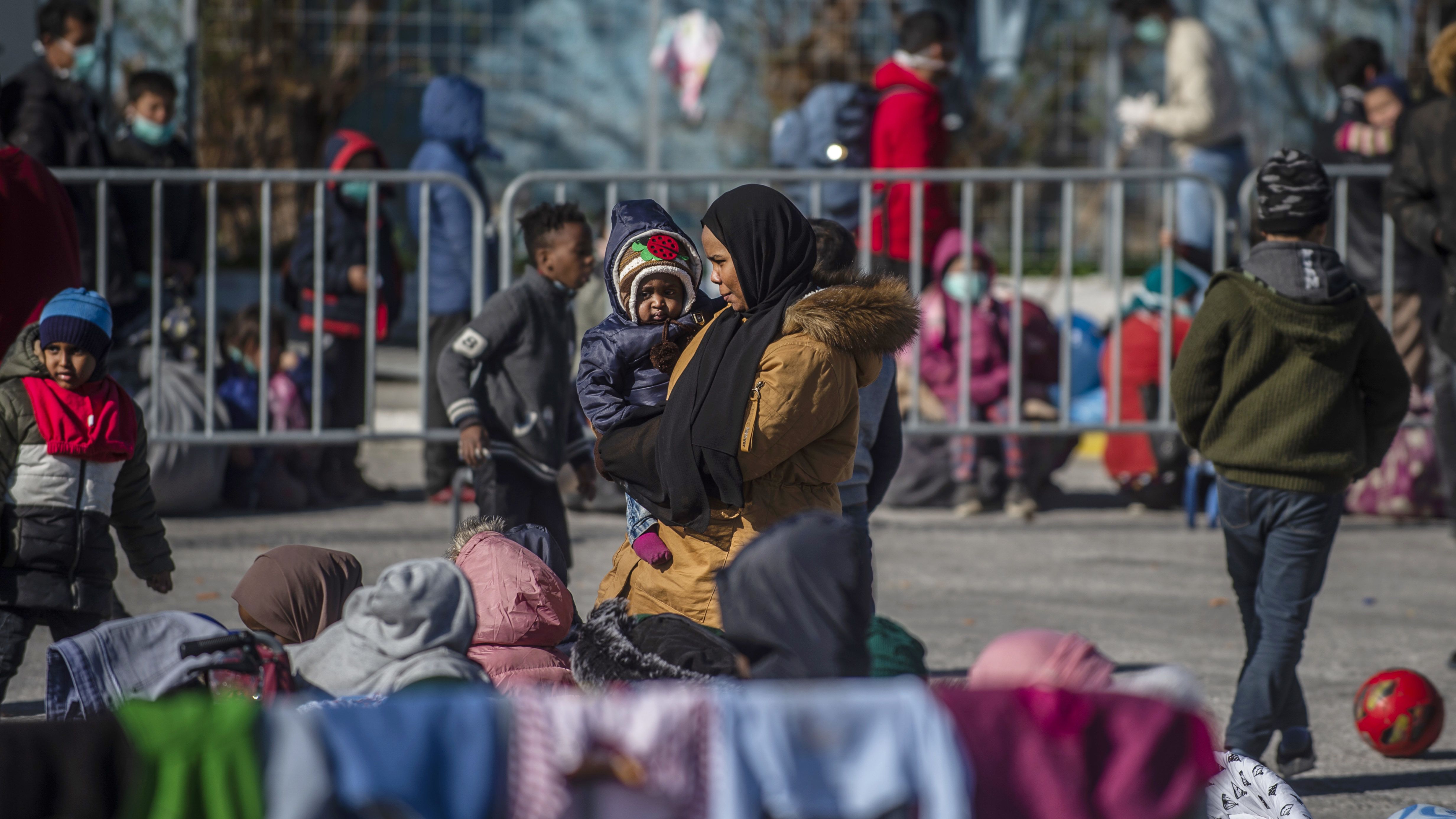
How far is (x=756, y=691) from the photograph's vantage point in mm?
2117

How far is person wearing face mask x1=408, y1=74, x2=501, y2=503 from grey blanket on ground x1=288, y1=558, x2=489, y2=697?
499 cm

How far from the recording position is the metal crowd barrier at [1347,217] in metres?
7.86

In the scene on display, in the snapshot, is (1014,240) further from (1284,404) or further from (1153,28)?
(1284,404)

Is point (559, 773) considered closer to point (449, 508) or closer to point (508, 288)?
point (508, 288)

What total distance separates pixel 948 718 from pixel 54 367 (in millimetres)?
3012

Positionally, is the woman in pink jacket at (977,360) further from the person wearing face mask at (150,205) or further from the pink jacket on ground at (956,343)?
the person wearing face mask at (150,205)

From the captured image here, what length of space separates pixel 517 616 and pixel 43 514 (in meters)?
1.80

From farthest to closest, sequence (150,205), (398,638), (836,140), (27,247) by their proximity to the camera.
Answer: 1. (836,140)
2. (150,205)
3. (27,247)
4. (398,638)

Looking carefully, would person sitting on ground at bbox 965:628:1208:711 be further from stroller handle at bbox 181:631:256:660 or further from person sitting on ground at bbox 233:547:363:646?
person sitting on ground at bbox 233:547:363:646

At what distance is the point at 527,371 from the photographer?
5371mm

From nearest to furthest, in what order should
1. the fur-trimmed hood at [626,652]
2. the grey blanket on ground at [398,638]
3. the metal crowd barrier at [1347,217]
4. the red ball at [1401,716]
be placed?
the grey blanket on ground at [398,638] < the fur-trimmed hood at [626,652] < the red ball at [1401,716] < the metal crowd barrier at [1347,217]

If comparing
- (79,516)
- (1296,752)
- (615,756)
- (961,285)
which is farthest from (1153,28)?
(615,756)

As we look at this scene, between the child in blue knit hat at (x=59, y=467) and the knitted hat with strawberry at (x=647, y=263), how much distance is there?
1510 mm

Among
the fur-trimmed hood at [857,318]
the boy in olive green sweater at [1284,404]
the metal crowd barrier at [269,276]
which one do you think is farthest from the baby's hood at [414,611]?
the metal crowd barrier at [269,276]
